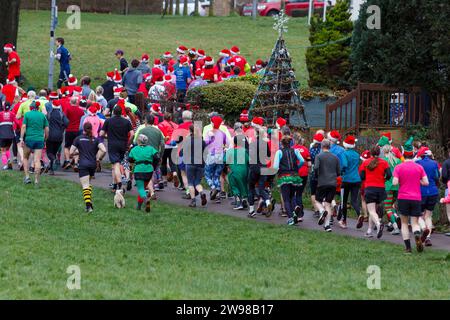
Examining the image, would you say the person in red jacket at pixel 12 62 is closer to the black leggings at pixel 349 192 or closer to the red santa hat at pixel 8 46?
the red santa hat at pixel 8 46

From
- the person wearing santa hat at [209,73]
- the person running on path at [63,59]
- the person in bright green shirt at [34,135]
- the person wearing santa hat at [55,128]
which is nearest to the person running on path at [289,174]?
the person in bright green shirt at [34,135]

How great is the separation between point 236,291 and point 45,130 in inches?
404

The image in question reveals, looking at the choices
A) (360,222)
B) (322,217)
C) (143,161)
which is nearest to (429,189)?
(360,222)

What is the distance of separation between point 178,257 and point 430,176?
4803 millimetres

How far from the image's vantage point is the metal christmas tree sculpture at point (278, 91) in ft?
84.9

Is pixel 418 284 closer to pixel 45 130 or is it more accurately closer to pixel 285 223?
pixel 285 223

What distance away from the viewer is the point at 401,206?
58.3 feet

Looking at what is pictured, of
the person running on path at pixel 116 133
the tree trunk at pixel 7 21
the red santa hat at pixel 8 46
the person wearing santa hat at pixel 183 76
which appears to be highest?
the tree trunk at pixel 7 21

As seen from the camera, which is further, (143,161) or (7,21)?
(7,21)

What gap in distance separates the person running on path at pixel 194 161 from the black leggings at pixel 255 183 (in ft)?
3.61

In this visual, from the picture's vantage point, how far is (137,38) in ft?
154

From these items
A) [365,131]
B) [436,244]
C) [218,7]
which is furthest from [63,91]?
[218,7]

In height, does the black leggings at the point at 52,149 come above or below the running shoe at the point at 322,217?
above

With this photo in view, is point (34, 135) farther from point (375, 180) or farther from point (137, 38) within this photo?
point (137, 38)
